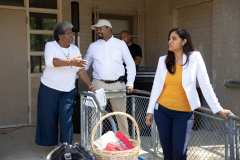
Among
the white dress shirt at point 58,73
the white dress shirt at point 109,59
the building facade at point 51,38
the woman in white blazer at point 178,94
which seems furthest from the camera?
the building facade at point 51,38

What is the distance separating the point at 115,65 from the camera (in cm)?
384

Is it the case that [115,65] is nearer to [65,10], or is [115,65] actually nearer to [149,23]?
[65,10]

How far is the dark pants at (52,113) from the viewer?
11.4ft

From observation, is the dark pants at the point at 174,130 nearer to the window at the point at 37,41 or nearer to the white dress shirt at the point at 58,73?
the white dress shirt at the point at 58,73

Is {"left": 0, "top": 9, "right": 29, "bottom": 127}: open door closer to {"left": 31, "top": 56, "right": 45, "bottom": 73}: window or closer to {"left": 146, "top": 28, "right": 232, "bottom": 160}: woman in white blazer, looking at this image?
{"left": 31, "top": 56, "right": 45, "bottom": 73}: window

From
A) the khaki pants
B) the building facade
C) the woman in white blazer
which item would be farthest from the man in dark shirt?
the woman in white blazer

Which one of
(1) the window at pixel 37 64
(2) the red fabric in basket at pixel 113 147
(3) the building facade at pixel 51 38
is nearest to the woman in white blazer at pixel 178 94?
(2) the red fabric in basket at pixel 113 147

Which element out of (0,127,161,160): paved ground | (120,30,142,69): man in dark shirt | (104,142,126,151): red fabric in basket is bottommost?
(0,127,161,160): paved ground

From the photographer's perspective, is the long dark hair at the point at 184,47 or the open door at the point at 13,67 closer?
the long dark hair at the point at 184,47

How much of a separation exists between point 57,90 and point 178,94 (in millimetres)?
1665

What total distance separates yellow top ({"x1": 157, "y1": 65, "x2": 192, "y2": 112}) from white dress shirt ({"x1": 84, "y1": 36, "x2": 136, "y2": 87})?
142cm

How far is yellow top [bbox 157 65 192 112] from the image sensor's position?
2.42m

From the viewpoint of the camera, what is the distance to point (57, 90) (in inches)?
136

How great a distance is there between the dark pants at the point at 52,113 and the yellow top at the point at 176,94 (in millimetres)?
1503
